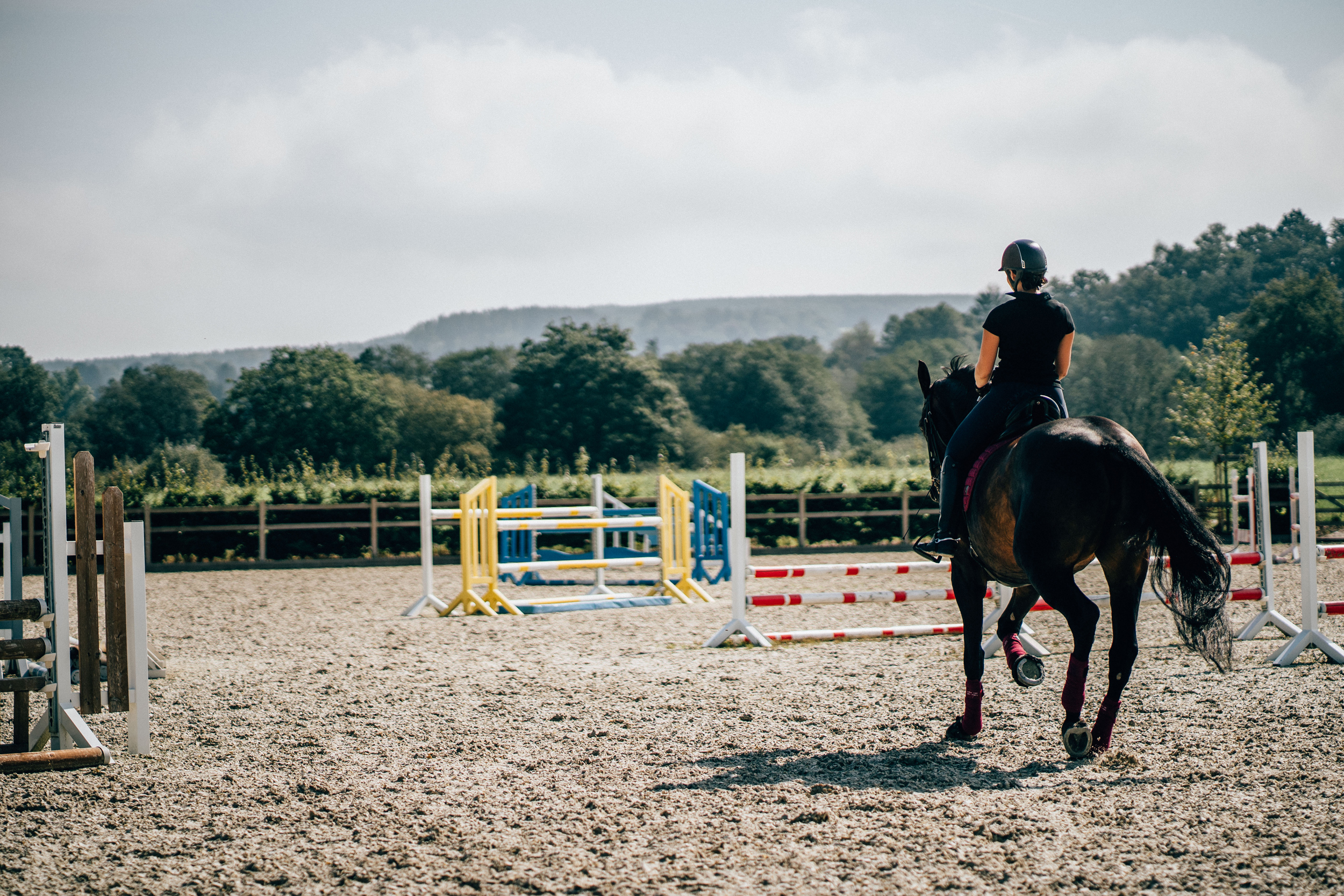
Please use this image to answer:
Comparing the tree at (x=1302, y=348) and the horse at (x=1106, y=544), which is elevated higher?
the tree at (x=1302, y=348)

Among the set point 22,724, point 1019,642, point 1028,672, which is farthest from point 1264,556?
point 22,724

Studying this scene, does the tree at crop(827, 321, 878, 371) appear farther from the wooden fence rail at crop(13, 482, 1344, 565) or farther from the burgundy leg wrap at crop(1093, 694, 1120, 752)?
the burgundy leg wrap at crop(1093, 694, 1120, 752)

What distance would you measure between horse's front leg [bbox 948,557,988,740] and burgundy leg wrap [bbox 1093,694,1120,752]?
0.55m

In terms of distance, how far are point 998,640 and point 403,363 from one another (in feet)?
298

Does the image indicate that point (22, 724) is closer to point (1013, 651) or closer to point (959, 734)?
point (959, 734)

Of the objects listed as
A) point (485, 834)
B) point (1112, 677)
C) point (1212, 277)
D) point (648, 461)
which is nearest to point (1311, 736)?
point (1112, 677)

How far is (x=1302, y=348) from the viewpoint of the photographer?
4947 centimetres

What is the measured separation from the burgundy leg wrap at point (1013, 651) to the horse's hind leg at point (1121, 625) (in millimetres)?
682

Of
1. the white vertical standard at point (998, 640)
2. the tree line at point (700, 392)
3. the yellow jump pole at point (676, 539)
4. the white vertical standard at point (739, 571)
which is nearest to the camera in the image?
the white vertical standard at point (998, 640)

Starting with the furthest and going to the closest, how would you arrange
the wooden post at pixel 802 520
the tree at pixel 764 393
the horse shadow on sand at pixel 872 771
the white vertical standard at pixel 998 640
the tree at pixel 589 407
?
the tree at pixel 764 393 → the tree at pixel 589 407 → the wooden post at pixel 802 520 → the white vertical standard at pixel 998 640 → the horse shadow on sand at pixel 872 771

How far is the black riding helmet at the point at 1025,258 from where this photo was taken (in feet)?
16.1

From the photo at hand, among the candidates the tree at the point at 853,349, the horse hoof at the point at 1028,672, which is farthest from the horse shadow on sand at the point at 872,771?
the tree at the point at 853,349

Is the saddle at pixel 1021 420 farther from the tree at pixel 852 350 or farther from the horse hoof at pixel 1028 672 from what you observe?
the tree at pixel 852 350

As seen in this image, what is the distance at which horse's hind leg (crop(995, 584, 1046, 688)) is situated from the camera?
16.6 ft
